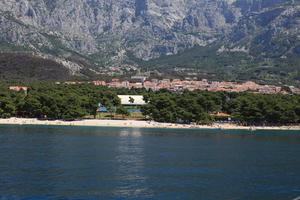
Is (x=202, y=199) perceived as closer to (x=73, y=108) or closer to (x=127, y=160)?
(x=127, y=160)

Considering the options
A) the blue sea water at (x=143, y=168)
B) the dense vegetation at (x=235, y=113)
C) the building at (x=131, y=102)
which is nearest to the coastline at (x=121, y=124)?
the dense vegetation at (x=235, y=113)

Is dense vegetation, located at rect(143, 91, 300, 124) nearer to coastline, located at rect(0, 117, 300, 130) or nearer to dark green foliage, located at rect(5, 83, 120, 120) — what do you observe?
coastline, located at rect(0, 117, 300, 130)

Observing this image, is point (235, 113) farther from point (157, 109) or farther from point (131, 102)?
point (131, 102)

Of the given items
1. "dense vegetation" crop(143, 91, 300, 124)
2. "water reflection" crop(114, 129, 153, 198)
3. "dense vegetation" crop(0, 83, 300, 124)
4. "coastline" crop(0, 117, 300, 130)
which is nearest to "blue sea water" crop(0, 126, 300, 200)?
"water reflection" crop(114, 129, 153, 198)

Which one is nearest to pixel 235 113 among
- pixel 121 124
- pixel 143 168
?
pixel 121 124

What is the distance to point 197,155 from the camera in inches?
2901

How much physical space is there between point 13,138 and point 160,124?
4925 cm

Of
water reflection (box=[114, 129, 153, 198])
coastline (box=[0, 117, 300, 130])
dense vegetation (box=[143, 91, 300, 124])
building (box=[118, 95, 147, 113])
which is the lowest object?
water reflection (box=[114, 129, 153, 198])

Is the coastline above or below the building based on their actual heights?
below

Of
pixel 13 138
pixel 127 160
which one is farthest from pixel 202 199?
pixel 13 138

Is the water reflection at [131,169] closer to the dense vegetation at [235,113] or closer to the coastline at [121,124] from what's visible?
the coastline at [121,124]

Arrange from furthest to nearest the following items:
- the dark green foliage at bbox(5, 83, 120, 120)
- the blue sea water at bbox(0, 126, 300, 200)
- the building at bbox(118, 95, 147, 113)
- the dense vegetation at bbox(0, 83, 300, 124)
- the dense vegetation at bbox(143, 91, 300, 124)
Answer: the building at bbox(118, 95, 147, 113) → the dense vegetation at bbox(143, 91, 300, 124) → the dense vegetation at bbox(0, 83, 300, 124) → the dark green foliage at bbox(5, 83, 120, 120) → the blue sea water at bbox(0, 126, 300, 200)

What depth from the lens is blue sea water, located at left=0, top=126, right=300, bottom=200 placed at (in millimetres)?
47812

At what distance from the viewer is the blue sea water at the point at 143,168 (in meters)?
47.8
